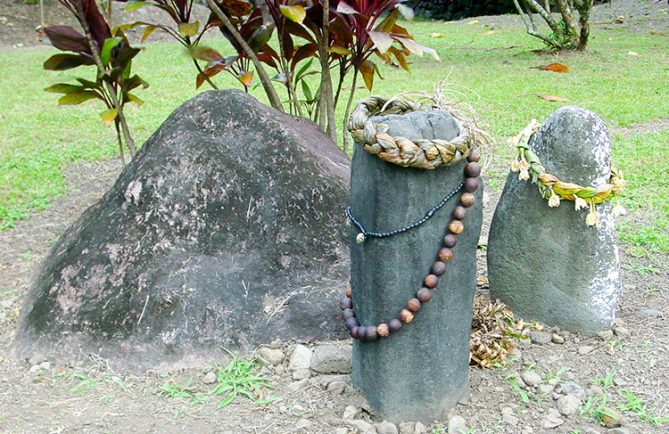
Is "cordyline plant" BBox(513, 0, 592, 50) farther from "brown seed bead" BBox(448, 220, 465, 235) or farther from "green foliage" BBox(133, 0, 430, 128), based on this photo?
"brown seed bead" BBox(448, 220, 465, 235)

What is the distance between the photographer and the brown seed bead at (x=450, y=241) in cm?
217

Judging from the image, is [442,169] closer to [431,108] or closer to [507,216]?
[431,108]

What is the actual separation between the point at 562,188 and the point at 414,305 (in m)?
0.88

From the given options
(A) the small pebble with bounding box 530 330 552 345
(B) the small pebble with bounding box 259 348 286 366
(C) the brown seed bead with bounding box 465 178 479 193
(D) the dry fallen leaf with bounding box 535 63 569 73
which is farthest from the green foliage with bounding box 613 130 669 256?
(D) the dry fallen leaf with bounding box 535 63 569 73

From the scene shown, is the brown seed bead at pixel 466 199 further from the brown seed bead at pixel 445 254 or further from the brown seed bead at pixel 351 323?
the brown seed bead at pixel 351 323

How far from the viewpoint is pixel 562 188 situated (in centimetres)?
268

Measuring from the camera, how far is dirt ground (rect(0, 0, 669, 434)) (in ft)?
7.82

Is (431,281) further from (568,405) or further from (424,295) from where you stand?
(568,405)

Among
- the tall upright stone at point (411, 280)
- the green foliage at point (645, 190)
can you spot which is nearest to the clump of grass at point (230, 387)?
the tall upright stone at point (411, 280)

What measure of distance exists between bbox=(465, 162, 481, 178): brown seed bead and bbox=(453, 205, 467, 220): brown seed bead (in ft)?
0.34

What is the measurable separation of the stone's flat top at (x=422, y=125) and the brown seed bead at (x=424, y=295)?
47cm

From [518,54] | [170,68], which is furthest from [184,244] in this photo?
[518,54]

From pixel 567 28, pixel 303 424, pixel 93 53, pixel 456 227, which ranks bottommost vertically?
→ pixel 303 424

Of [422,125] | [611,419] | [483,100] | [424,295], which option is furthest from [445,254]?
[483,100]
